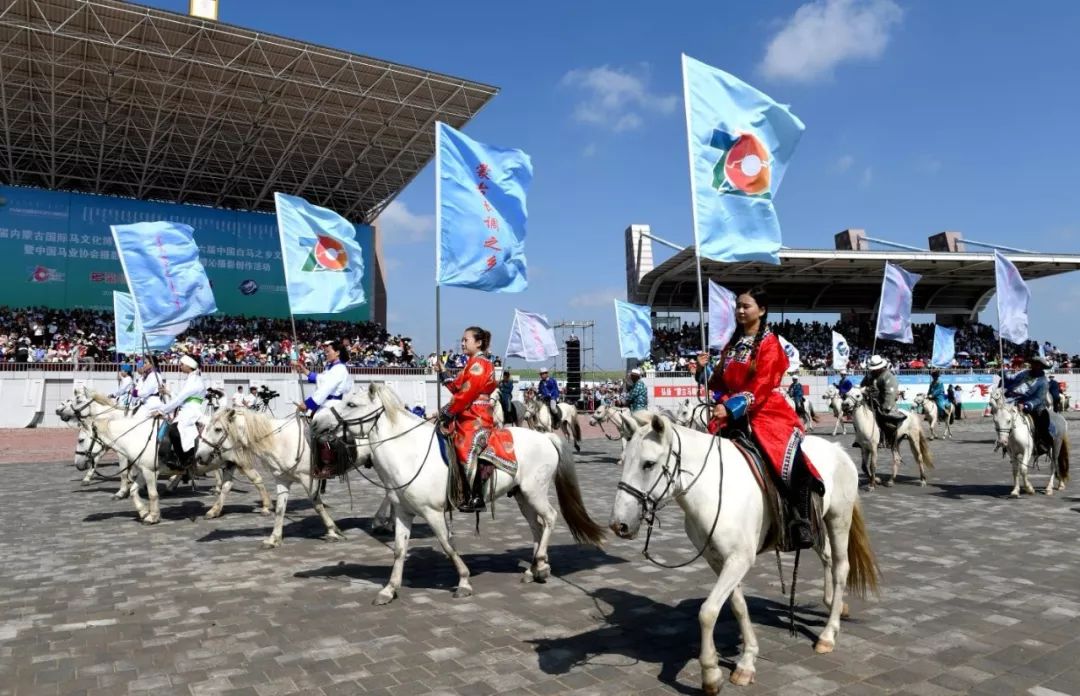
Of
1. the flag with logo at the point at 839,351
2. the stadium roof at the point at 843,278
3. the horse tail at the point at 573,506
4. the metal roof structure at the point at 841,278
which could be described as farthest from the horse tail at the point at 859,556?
the metal roof structure at the point at 841,278

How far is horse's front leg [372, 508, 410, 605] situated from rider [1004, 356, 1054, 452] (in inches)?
411

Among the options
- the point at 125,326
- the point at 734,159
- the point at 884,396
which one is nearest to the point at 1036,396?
the point at 884,396

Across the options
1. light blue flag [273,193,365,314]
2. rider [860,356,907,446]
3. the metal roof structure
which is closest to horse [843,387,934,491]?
rider [860,356,907,446]

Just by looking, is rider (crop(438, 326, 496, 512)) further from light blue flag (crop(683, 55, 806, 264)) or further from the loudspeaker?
the loudspeaker

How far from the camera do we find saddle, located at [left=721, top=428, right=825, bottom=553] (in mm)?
4375

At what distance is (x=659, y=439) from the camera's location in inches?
161

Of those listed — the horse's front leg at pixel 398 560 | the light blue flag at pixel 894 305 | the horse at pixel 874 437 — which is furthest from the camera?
the light blue flag at pixel 894 305

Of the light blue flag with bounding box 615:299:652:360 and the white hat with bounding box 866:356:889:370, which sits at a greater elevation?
the light blue flag with bounding box 615:299:652:360

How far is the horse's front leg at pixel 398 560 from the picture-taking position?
228 inches

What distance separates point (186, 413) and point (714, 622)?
344 inches

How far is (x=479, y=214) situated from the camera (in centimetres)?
844

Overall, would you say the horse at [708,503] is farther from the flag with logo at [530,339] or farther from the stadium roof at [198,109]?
the stadium roof at [198,109]

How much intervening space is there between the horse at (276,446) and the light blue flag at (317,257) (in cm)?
252

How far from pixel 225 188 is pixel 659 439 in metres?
41.2
